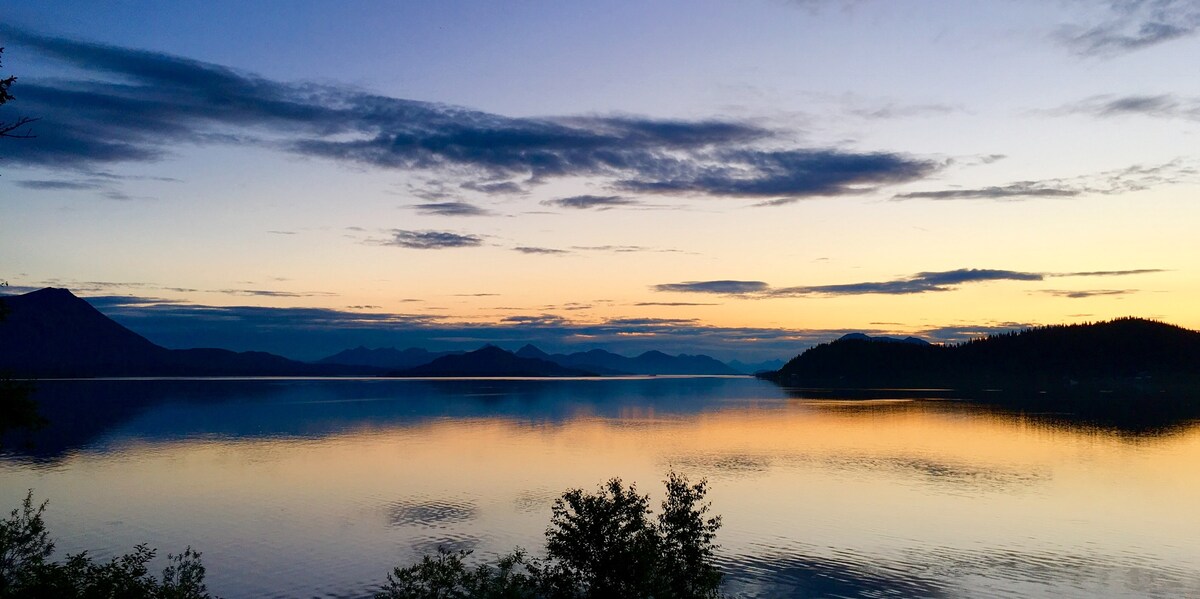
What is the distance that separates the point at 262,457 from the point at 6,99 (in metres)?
79.4

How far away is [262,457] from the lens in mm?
93875

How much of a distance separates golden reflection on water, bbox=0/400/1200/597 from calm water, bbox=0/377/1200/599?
29 cm

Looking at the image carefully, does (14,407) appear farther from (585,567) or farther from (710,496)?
(710,496)

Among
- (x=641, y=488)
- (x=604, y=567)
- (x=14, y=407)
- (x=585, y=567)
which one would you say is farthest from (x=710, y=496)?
(x=14, y=407)

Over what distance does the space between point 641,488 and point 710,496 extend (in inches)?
276

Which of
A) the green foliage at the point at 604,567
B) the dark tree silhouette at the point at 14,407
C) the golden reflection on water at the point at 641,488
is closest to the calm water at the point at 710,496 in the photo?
the golden reflection on water at the point at 641,488

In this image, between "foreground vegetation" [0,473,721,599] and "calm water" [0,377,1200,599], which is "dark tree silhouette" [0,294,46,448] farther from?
"calm water" [0,377,1200,599]

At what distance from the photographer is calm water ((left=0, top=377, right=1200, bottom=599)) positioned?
147ft

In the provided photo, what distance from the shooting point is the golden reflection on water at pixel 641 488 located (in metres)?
49.6

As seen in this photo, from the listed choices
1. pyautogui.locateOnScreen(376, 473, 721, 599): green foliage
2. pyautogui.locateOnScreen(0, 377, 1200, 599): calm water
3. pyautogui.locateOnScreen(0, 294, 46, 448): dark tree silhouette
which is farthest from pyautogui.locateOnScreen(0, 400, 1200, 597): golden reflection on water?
pyautogui.locateOnScreen(0, 294, 46, 448): dark tree silhouette

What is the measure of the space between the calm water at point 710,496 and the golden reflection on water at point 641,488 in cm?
29

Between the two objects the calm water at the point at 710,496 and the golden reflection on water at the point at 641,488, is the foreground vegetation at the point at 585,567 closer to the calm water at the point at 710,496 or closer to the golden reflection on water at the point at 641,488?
the calm water at the point at 710,496

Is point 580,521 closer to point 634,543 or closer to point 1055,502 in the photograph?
point 634,543

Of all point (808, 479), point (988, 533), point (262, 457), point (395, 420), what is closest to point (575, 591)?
point (988, 533)
